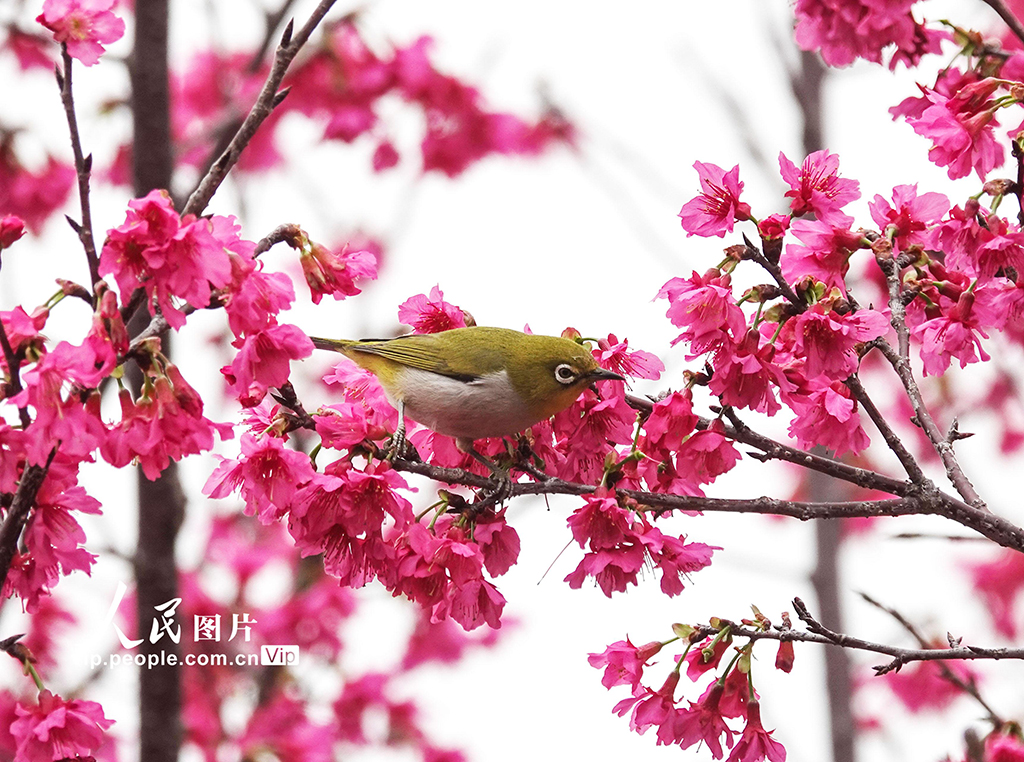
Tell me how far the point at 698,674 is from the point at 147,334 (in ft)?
5.36

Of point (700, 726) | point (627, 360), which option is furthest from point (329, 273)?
point (700, 726)

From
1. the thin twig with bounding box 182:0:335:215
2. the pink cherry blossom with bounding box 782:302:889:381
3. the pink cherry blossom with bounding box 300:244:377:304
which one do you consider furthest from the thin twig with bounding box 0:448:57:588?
the pink cherry blossom with bounding box 782:302:889:381

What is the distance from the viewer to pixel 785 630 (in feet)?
8.52

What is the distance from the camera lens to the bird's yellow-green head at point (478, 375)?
325 centimetres

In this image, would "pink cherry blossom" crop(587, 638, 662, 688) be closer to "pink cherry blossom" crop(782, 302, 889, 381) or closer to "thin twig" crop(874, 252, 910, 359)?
"pink cherry blossom" crop(782, 302, 889, 381)

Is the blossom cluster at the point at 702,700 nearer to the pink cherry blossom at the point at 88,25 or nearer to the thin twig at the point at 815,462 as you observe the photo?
the thin twig at the point at 815,462

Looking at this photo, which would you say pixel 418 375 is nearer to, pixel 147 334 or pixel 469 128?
pixel 147 334

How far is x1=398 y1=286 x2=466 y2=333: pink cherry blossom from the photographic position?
11.3ft

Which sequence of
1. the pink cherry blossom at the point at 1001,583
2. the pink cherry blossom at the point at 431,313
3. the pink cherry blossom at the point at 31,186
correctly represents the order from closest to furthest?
the pink cherry blossom at the point at 431,313 → the pink cherry blossom at the point at 31,186 → the pink cherry blossom at the point at 1001,583

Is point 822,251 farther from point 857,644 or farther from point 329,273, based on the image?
point 329,273

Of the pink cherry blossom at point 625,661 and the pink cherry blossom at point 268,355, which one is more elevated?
the pink cherry blossom at point 268,355

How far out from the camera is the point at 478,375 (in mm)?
3508

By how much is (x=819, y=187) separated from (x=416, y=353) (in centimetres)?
145

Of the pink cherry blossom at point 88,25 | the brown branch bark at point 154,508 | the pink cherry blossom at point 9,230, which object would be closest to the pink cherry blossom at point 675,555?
the pink cherry blossom at point 9,230
